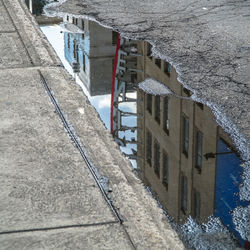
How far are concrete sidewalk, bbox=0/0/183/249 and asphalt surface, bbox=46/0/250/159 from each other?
126 centimetres

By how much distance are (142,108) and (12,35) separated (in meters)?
2.44

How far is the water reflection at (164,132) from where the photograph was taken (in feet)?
14.0

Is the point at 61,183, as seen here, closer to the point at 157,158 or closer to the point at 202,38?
the point at 157,158

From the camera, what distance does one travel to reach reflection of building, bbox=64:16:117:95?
21.9 feet

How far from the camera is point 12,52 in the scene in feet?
21.9

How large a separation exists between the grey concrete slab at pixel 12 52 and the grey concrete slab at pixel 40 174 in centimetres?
112

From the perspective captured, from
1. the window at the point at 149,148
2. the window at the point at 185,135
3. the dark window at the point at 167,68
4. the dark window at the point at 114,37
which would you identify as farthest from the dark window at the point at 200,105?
the dark window at the point at 114,37

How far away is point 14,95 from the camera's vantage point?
5.23 m

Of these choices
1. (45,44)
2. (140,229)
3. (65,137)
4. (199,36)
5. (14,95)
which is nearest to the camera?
(140,229)

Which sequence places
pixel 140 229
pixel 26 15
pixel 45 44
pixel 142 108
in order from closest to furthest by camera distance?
pixel 140 229 < pixel 142 108 < pixel 45 44 < pixel 26 15

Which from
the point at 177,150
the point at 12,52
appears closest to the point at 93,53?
the point at 12,52

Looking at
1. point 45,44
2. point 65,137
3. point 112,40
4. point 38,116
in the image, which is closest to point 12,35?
point 45,44

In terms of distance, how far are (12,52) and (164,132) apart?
216 centimetres

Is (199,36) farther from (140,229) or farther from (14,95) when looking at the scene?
(140,229)
